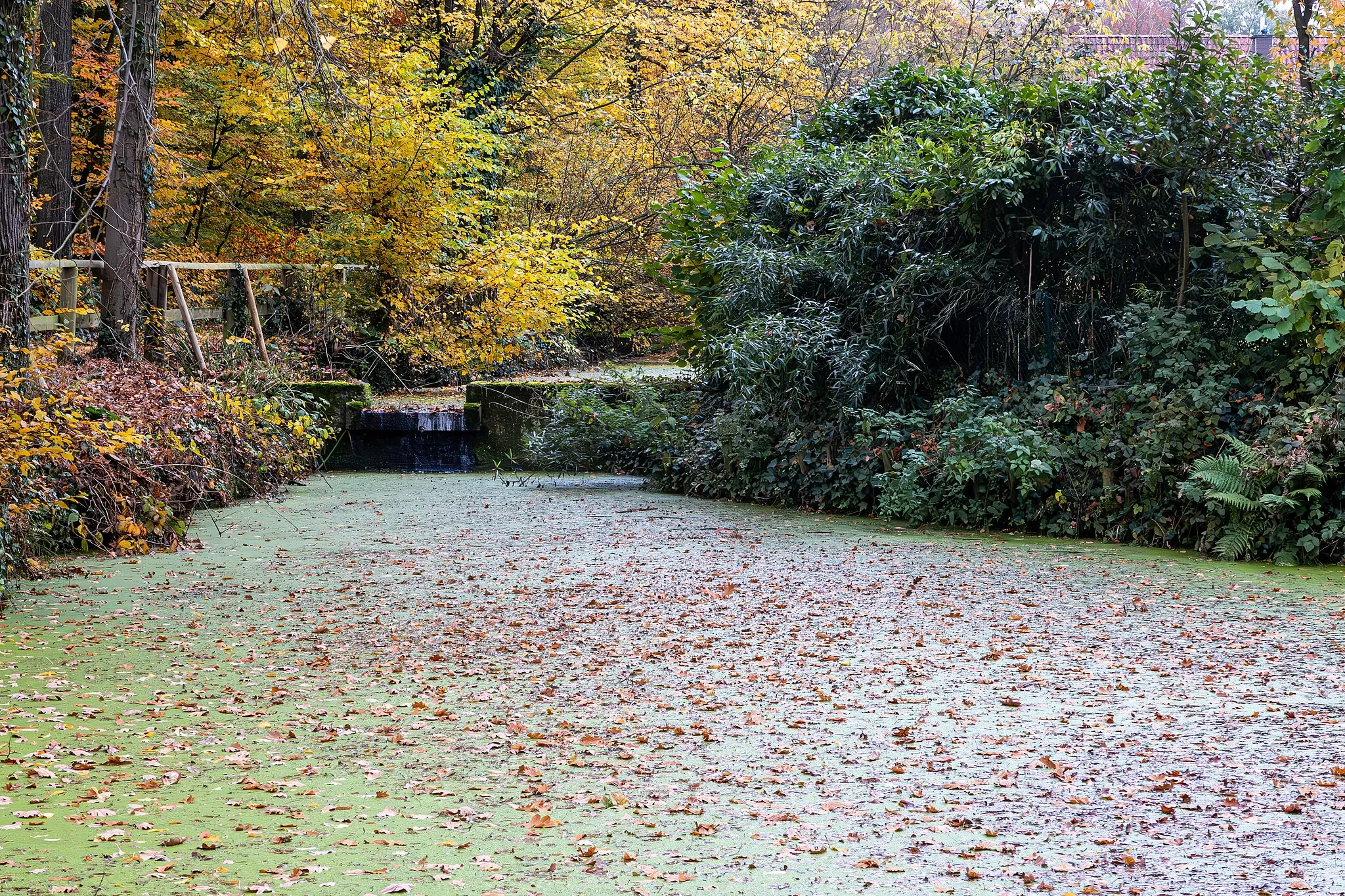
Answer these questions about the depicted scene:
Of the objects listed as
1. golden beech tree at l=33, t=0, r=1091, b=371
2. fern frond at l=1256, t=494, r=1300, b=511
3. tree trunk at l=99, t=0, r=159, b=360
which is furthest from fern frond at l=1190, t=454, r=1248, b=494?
tree trunk at l=99, t=0, r=159, b=360

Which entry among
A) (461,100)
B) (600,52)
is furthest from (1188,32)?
(600,52)

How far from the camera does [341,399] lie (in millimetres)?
13727

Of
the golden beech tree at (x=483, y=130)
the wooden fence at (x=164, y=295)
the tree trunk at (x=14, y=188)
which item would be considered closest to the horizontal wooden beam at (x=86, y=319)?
the wooden fence at (x=164, y=295)

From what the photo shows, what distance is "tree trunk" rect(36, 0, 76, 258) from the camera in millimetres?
10922

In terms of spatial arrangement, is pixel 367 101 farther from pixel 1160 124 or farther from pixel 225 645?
pixel 225 645

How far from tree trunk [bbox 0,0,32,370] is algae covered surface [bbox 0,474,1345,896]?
134 centimetres

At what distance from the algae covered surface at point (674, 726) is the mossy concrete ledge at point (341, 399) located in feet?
19.9

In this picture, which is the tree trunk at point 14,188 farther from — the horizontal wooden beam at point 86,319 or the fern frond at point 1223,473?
the fern frond at point 1223,473

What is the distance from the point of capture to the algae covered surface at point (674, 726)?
3.04 metres

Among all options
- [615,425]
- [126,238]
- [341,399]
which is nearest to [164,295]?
[126,238]

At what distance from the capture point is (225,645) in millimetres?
5414

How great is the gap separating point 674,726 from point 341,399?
10.2 m

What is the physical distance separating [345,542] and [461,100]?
900 centimetres

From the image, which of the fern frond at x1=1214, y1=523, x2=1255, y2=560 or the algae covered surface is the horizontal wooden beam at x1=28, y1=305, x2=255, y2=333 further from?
the fern frond at x1=1214, y1=523, x2=1255, y2=560
